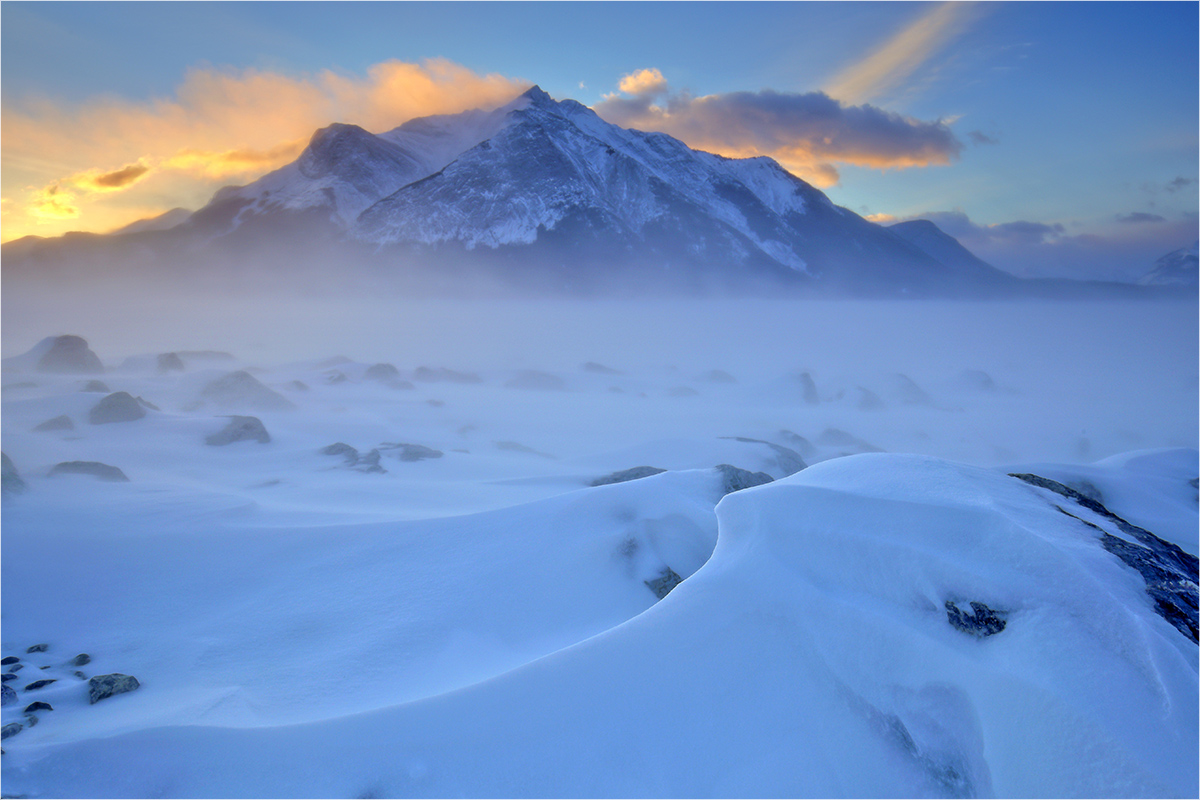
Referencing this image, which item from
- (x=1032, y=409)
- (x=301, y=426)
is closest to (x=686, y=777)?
(x=301, y=426)

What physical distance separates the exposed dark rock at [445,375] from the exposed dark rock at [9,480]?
24496 millimetres

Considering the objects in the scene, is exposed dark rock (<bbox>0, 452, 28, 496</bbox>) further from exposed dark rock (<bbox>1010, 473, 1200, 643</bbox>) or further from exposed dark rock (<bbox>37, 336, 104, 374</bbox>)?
exposed dark rock (<bbox>37, 336, 104, 374</bbox>)

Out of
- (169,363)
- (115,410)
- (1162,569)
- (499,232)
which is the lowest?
(1162,569)

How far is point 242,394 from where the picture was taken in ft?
62.7

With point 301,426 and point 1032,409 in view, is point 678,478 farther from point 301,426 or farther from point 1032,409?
point 1032,409

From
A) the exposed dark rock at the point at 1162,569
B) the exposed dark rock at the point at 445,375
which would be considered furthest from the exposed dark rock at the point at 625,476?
the exposed dark rock at the point at 445,375

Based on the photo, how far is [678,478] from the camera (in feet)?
24.3

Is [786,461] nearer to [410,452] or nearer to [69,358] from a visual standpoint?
[410,452]

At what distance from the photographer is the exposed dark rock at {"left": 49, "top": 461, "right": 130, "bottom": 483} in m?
9.48

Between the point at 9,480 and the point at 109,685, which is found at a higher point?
the point at 9,480

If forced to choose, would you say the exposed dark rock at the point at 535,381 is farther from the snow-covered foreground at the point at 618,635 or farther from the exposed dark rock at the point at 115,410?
the snow-covered foreground at the point at 618,635

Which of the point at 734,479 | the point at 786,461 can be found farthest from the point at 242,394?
the point at 734,479

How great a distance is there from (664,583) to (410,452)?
29.6 ft

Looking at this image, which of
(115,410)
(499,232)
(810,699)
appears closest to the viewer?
(810,699)
